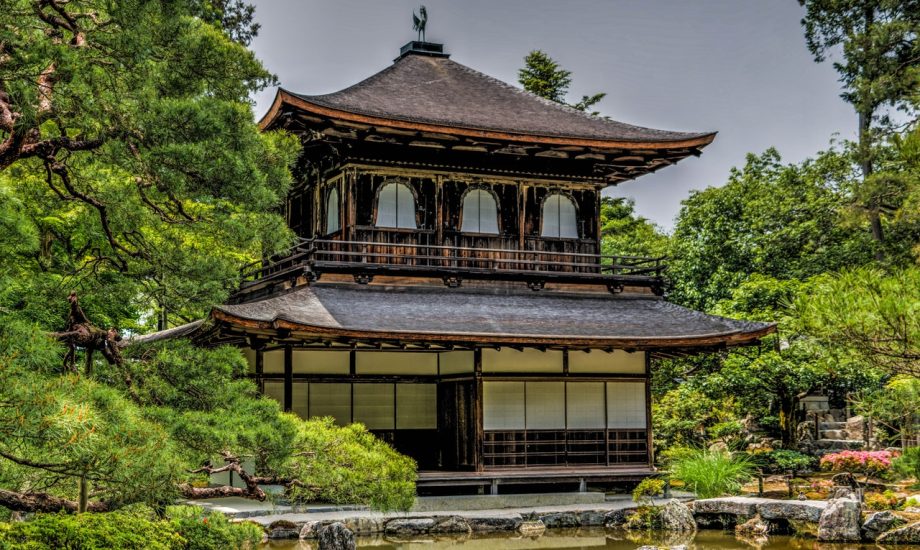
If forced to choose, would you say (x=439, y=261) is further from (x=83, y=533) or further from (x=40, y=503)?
(x=83, y=533)

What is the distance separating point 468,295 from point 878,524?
792cm

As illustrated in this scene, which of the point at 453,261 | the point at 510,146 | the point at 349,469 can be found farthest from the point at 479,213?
the point at 349,469

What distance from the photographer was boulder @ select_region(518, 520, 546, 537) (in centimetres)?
1614

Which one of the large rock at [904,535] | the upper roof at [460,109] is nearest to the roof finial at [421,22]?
the upper roof at [460,109]

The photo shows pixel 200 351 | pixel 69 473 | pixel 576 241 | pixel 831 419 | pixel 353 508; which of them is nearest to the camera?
pixel 69 473

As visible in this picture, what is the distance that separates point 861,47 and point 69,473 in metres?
26.1

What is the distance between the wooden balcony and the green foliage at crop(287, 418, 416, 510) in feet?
19.7

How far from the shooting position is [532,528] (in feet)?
53.6

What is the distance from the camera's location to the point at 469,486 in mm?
18156

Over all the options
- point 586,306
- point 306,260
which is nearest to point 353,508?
point 306,260

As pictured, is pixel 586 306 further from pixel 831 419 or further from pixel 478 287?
pixel 831 419

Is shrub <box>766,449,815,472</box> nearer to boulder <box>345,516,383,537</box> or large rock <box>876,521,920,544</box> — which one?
large rock <box>876,521,920,544</box>

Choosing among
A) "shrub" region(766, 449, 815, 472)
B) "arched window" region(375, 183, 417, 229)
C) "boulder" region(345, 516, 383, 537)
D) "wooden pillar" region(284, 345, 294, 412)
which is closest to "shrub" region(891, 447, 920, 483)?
"shrub" region(766, 449, 815, 472)

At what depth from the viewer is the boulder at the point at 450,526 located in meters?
15.8
